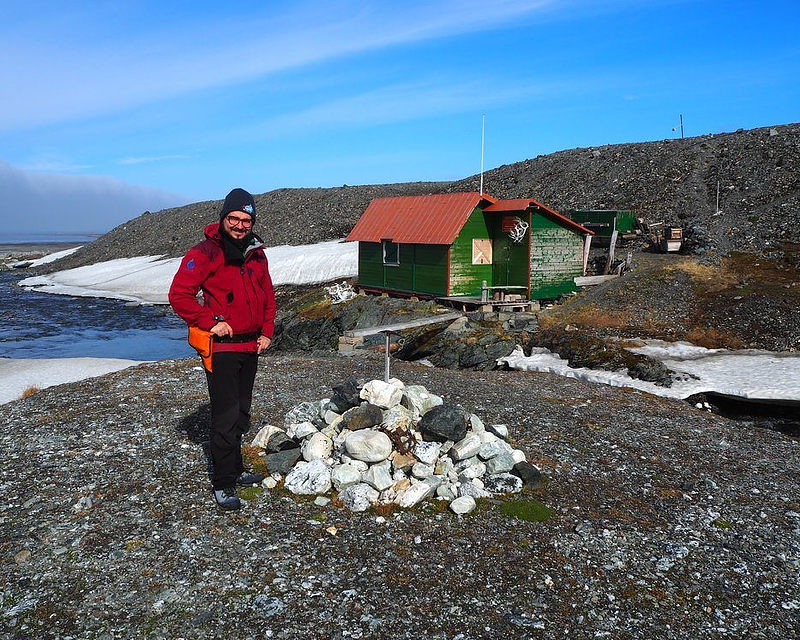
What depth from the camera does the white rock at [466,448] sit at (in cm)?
788

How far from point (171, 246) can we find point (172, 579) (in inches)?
2610

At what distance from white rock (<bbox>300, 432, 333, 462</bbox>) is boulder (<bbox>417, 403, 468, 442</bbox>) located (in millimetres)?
1211

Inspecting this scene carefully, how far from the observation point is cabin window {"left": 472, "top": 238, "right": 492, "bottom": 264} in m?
25.8

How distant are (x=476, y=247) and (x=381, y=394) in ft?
59.7

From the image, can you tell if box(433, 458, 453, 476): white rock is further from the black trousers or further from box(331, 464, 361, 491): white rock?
the black trousers

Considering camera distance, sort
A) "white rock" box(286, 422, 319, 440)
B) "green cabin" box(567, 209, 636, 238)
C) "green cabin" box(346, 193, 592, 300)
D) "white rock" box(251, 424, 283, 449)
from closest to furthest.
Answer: "white rock" box(286, 422, 319, 440)
"white rock" box(251, 424, 283, 449)
"green cabin" box(346, 193, 592, 300)
"green cabin" box(567, 209, 636, 238)

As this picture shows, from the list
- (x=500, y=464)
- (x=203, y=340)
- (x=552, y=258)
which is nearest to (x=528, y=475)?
(x=500, y=464)

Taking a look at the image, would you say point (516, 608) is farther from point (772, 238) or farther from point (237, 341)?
point (772, 238)

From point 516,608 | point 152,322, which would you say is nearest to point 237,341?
point 516,608

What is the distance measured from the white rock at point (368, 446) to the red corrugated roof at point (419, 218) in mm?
17362

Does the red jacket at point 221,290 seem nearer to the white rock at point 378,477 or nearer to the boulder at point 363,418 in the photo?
the boulder at point 363,418

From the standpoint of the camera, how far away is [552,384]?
15.3 m

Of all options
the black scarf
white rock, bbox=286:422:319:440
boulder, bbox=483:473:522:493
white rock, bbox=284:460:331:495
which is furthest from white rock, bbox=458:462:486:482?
the black scarf

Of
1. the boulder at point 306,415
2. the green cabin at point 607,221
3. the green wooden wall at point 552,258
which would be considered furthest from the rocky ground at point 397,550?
the green cabin at point 607,221
